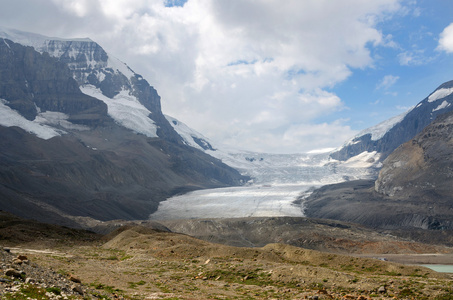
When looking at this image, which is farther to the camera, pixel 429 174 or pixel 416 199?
pixel 429 174

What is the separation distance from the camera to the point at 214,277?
37375 mm

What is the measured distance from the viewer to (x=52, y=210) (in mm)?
139875

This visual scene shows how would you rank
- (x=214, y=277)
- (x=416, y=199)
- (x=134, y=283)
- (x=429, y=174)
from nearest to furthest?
(x=134, y=283), (x=214, y=277), (x=416, y=199), (x=429, y=174)

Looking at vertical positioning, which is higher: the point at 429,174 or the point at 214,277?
the point at 429,174

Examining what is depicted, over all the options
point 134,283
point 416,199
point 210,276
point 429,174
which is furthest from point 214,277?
point 429,174

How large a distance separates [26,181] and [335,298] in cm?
17031

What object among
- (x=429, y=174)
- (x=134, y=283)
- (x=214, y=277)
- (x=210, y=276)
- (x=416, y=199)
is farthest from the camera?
(x=429, y=174)

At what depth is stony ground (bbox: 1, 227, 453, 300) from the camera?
23.9 metres

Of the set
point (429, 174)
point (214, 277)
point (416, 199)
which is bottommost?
point (214, 277)

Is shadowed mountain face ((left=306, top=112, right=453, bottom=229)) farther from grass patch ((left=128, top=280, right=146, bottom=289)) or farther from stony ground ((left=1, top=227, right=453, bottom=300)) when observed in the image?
grass patch ((left=128, top=280, right=146, bottom=289))

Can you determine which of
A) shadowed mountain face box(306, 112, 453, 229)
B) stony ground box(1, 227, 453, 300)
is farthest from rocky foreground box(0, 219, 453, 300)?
shadowed mountain face box(306, 112, 453, 229)

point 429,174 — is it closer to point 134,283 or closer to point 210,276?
point 210,276

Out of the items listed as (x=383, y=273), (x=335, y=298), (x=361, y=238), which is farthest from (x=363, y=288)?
(x=361, y=238)

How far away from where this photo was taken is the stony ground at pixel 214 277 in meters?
23.9
